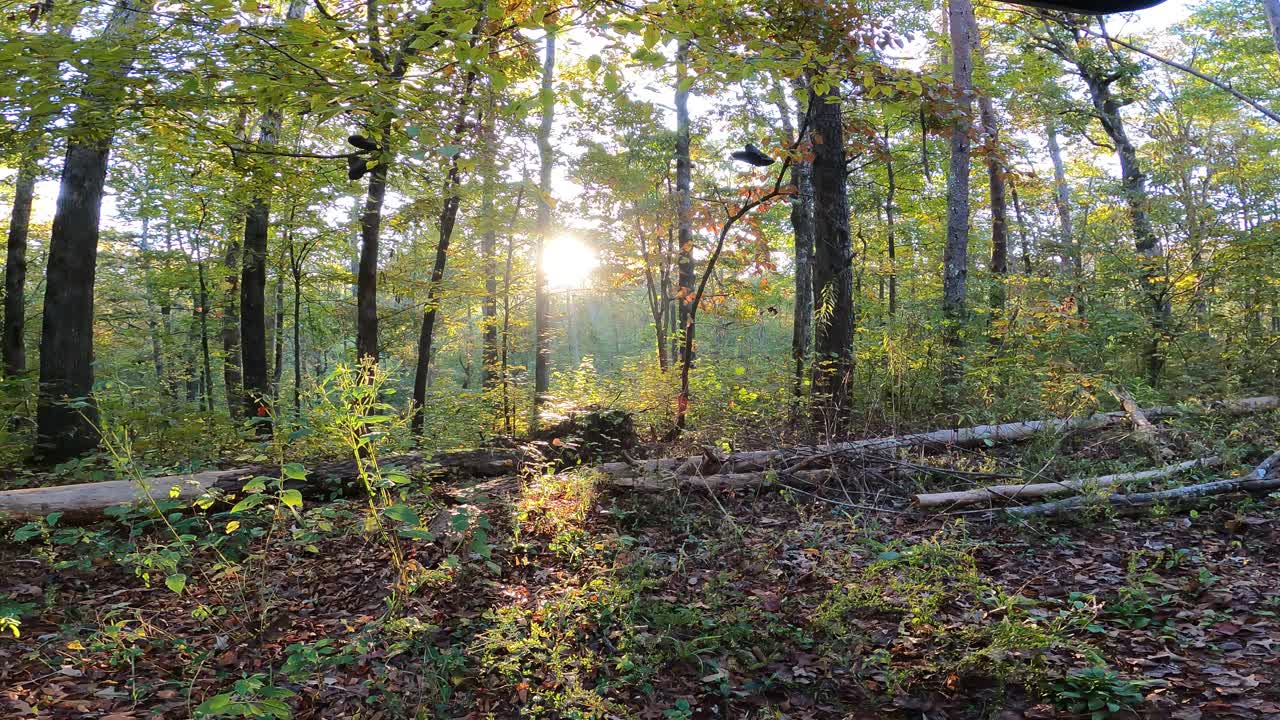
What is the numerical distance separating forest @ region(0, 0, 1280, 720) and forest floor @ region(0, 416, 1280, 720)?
2 cm

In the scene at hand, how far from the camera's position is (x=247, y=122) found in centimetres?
928

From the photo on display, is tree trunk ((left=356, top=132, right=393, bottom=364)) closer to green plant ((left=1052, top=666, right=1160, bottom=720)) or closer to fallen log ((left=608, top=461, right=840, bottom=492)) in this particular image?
fallen log ((left=608, top=461, right=840, bottom=492))

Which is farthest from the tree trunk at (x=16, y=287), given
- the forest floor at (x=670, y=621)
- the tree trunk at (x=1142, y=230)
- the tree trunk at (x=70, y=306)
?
the tree trunk at (x=1142, y=230)

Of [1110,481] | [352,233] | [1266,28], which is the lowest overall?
[1110,481]

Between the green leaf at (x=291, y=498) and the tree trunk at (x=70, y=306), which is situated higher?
the tree trunk at (x=70, y=306)

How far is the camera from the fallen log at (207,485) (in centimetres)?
417

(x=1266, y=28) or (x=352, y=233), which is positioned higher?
(x=1266, y=28)

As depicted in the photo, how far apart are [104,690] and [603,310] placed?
55578 millimetres

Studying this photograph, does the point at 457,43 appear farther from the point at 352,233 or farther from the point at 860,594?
the point at 352,233

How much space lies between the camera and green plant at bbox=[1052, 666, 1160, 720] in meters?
2.25

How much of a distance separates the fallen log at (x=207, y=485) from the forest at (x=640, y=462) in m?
0.04

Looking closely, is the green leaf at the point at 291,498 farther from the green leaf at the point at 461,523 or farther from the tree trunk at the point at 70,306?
the tree trunk at the point at 70,306

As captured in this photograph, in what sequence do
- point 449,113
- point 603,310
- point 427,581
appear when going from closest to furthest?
point 427,581 < point 449,113 < point 603,310

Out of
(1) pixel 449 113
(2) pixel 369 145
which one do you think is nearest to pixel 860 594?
(2) pixel 369 145
